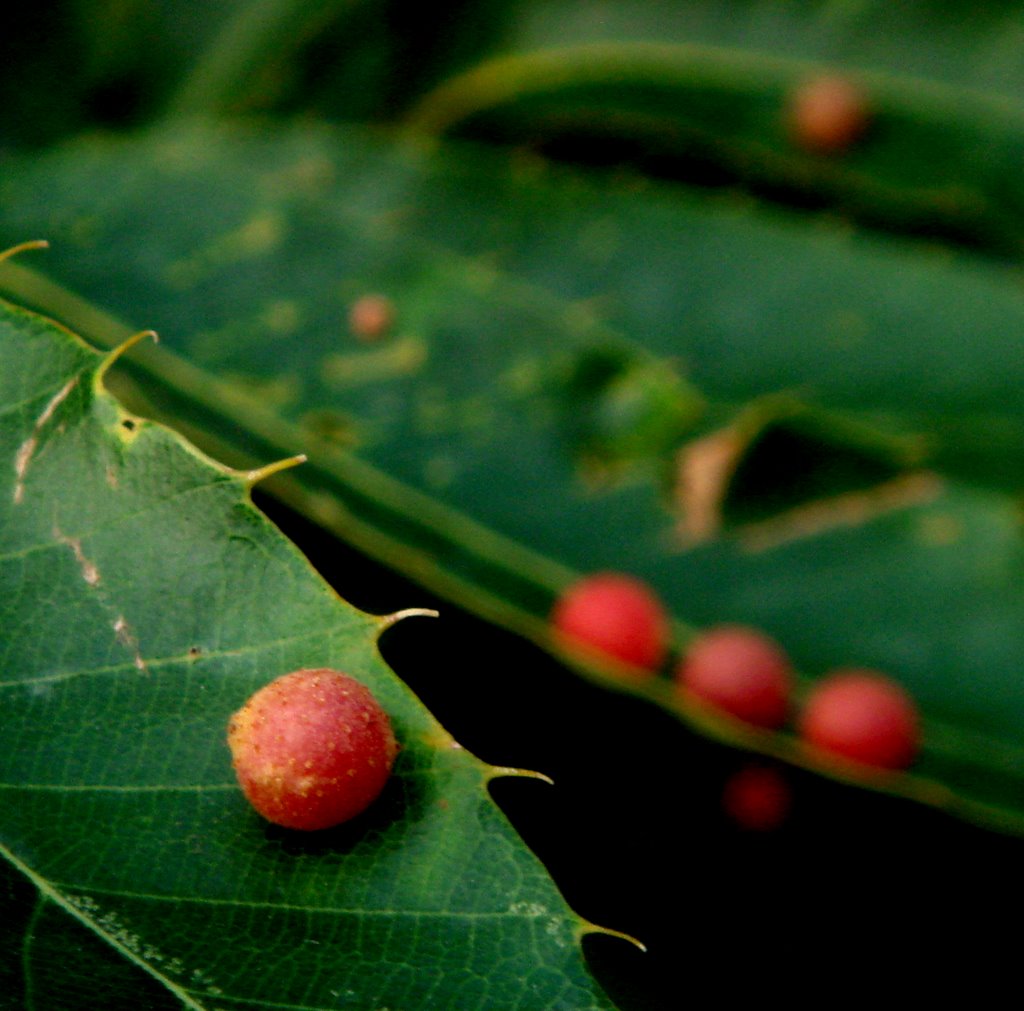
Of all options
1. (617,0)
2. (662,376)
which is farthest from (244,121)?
(662,376)

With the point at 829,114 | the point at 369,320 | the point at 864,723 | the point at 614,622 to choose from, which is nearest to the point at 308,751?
the point at 614,622

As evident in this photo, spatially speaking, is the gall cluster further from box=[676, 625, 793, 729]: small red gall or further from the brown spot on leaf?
the brown spot on leaf

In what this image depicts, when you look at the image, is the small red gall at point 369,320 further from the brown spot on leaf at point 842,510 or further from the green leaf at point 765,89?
the brown spot on leaf at point 842,510

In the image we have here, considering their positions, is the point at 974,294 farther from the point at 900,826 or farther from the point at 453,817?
the point at 453,817

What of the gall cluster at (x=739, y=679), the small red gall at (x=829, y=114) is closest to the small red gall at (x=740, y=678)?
the gall cluster at (x=739, y=679)

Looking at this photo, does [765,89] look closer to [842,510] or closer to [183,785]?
[842,510]

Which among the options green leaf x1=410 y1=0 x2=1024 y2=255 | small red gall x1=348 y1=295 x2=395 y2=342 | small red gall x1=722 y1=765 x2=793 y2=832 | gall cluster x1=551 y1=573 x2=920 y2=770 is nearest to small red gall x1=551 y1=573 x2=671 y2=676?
gall cluster x1=551 y1=573 x2=920 y2=770
